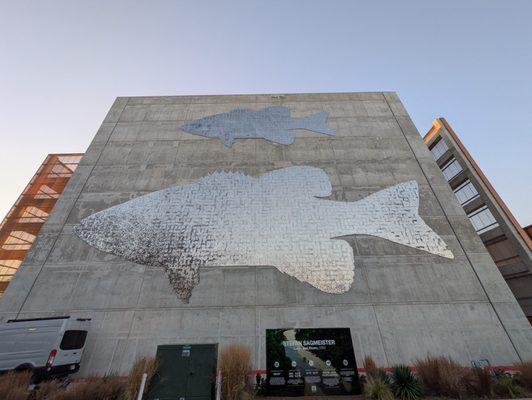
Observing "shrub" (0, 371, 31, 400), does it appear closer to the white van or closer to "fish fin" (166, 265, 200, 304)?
the white van

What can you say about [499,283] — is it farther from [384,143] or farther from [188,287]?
[188,287]

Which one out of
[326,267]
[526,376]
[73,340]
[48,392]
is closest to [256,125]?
[326,267]

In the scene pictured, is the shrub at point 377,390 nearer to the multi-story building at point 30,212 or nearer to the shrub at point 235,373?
the shrub at point 235,373

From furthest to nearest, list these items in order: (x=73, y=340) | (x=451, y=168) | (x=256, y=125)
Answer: (x=451, y=168), (x=256, y=125), (x=73, y=340)

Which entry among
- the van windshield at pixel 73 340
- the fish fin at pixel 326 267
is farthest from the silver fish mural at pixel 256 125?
the van windshield at pixel 73 340

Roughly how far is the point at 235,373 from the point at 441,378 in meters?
6.03

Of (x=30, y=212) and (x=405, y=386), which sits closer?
(x=405, y=386)

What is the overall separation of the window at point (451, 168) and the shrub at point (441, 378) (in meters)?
19.7

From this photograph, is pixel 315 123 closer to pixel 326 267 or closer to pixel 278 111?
pixel 278 111

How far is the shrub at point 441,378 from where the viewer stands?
28.1 feet

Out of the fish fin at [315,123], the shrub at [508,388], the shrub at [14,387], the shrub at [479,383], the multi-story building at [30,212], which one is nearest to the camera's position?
the shrub at [14,387]

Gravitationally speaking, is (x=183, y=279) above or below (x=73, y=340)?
above

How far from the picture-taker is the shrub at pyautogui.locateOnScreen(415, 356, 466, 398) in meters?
8.55

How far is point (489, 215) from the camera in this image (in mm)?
21891
